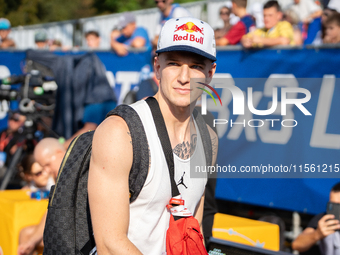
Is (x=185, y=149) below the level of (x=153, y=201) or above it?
above

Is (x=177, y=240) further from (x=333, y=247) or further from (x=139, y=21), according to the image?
(x=139, y=21)

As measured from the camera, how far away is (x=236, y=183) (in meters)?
4.65

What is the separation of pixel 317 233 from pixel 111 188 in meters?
2.36

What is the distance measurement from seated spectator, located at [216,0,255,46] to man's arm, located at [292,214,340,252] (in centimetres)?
261

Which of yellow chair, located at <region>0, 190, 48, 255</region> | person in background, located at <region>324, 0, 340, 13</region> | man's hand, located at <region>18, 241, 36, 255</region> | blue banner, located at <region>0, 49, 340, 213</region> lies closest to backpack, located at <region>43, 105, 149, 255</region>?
man's hand, located at <region>18, 241, 36, 255</region>

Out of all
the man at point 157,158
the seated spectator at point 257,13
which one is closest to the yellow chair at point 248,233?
the man at point 157,158

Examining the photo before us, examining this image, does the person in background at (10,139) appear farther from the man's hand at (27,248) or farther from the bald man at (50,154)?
the man's hand at (27,248)

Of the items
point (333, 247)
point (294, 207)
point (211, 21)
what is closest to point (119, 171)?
point (333, 247)

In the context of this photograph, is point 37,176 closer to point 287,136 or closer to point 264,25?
point 287,136

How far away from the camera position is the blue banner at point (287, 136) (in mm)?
3963

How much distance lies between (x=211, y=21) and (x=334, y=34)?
4.68 m

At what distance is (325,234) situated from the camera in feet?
11.3

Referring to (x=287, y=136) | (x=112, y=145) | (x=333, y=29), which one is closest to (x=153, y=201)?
(x=112, y=145)

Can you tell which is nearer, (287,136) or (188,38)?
(188,38)
